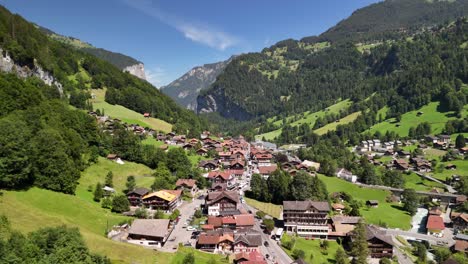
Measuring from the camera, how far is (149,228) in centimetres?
6012

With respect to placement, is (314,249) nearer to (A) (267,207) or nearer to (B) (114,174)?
(A) (267,207)

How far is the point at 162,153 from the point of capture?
97.9 m

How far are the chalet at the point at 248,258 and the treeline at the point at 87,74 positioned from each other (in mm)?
94558

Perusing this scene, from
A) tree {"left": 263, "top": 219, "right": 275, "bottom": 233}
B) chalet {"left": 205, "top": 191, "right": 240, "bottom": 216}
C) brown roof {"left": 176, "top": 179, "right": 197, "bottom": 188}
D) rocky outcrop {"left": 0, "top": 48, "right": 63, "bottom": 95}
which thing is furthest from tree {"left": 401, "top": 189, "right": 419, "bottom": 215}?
→ rocky outcrop {"left": 0, "top": 48, "right": 63, "bottom": 95}

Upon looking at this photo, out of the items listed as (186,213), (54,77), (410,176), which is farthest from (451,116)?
(54,77)

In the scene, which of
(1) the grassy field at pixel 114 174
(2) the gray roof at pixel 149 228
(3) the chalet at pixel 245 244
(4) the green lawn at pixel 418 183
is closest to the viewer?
(2) the gray roof at pixel 149 228

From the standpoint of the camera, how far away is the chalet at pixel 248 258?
53834mm

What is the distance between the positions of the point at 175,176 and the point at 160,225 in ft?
112

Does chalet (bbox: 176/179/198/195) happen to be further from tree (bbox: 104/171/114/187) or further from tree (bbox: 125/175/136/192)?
tree (bbox: 104/171/114/187)

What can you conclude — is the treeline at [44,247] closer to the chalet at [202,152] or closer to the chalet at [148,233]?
the chalet at [148,233]

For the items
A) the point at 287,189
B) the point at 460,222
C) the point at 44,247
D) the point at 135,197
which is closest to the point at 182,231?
the point at 135,197

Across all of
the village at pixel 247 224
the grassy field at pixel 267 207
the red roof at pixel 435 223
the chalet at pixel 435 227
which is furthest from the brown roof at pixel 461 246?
the grassy field at pixel 267 207

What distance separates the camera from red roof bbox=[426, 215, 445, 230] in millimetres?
81875

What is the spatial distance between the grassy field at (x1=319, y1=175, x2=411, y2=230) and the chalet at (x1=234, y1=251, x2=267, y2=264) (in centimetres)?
3985
